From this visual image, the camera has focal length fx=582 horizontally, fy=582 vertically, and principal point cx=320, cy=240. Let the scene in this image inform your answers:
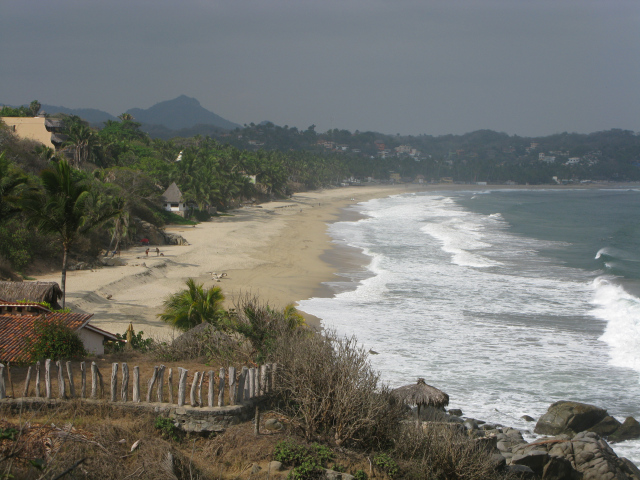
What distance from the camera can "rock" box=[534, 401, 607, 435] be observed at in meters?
13.9

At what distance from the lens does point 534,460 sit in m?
11.5

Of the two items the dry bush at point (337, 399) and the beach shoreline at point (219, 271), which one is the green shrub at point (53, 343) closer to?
the beach shoreline at point (219, 271)

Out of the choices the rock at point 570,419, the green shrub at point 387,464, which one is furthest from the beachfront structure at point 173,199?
the green shrub at point 387,464

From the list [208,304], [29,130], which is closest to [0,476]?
[208,304]

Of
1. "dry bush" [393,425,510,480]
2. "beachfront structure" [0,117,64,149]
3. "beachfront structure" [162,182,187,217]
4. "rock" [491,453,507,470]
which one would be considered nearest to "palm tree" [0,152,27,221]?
"dry bush" [393,425,510,480]

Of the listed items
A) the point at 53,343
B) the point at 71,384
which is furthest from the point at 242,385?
the point at 53,343

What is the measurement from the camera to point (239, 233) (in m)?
44.9

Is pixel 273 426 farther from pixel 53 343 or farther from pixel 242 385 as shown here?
pixel 53 343

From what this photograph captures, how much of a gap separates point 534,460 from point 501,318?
12.0 meters

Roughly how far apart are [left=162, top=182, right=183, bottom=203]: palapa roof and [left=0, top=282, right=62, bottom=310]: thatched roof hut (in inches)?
1400

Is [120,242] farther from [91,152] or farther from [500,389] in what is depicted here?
[500,389]

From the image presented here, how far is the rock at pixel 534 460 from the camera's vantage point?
11.4 metres

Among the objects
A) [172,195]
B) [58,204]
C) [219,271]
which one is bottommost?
[219,271]

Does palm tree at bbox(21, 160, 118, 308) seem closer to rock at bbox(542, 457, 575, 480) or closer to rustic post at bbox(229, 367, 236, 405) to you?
rustic post at bbox(229, 367, 236, 405)
